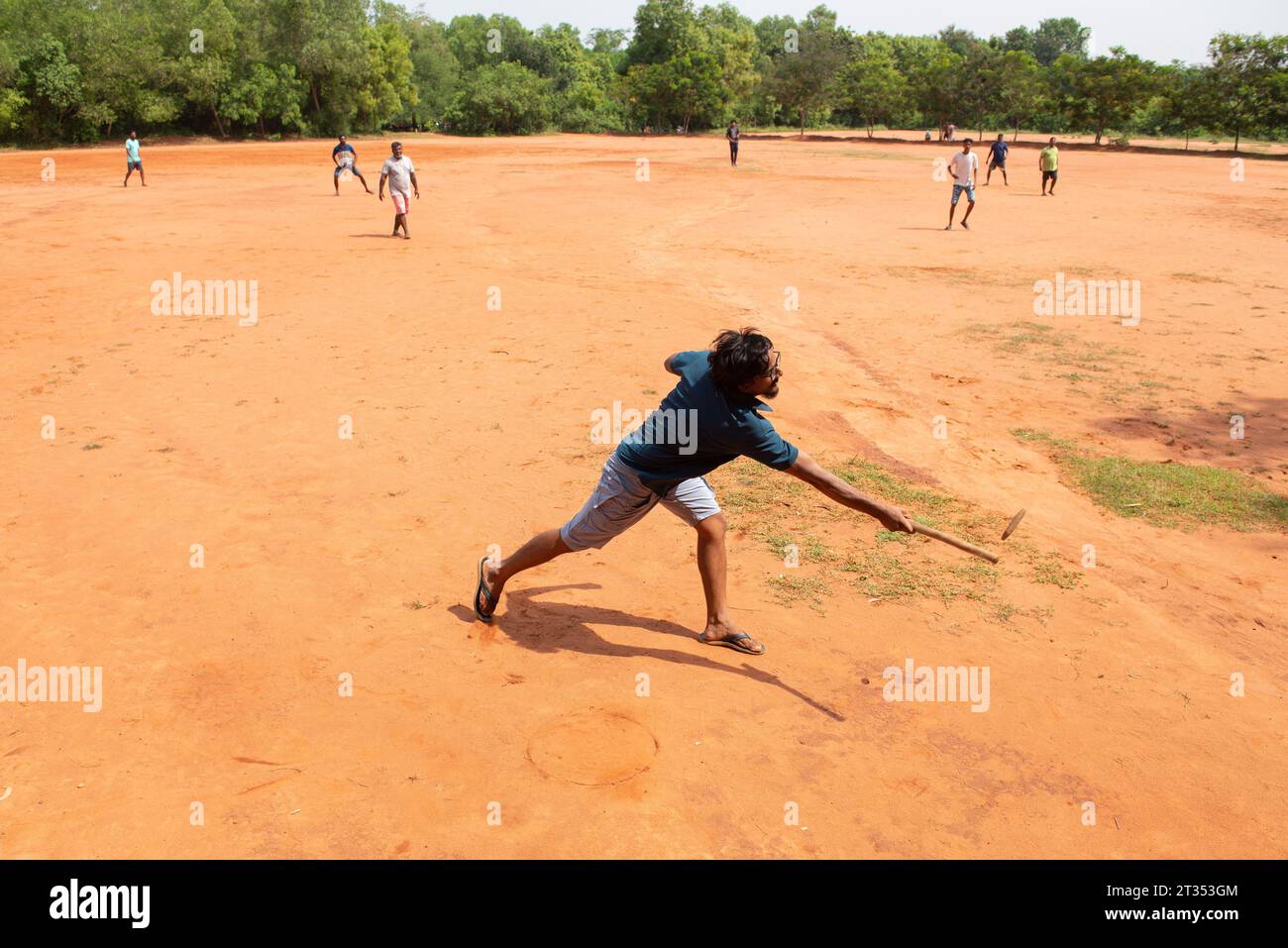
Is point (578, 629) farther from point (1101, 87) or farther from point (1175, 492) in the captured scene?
point (1101, 87)

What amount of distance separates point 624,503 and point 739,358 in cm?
104

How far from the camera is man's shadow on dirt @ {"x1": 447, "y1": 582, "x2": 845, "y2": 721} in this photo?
527 centimetres

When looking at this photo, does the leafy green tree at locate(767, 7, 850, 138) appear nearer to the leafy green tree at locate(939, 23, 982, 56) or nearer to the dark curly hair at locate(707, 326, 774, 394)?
the leafy green tree at locate(939, 23, 982, 56)

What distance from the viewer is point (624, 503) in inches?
202

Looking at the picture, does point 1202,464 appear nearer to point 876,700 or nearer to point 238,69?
point 876,700

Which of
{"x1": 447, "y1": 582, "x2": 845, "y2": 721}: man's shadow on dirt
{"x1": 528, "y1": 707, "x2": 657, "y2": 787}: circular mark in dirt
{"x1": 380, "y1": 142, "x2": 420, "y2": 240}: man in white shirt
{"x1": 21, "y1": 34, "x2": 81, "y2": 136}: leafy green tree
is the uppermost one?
{"x1": 21, "y1": 34, "x2": 81, "y2": 136}: leafy green tree

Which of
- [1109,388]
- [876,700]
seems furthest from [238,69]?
[876,700]

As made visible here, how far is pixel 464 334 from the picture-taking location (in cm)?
1179

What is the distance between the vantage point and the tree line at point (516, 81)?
4188 centimetres

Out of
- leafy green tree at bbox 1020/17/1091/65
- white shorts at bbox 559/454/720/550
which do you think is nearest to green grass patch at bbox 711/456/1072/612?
white shorts at bbox 559/454/720/550

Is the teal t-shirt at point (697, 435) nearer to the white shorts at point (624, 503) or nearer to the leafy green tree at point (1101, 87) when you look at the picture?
the white shorts at point (624, 503)

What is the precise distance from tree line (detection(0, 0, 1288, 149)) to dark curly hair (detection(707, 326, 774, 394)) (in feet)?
146

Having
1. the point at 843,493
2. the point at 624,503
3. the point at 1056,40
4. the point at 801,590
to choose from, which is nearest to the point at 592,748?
A: the point at 624,503

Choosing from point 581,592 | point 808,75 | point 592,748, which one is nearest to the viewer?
point 592,748
